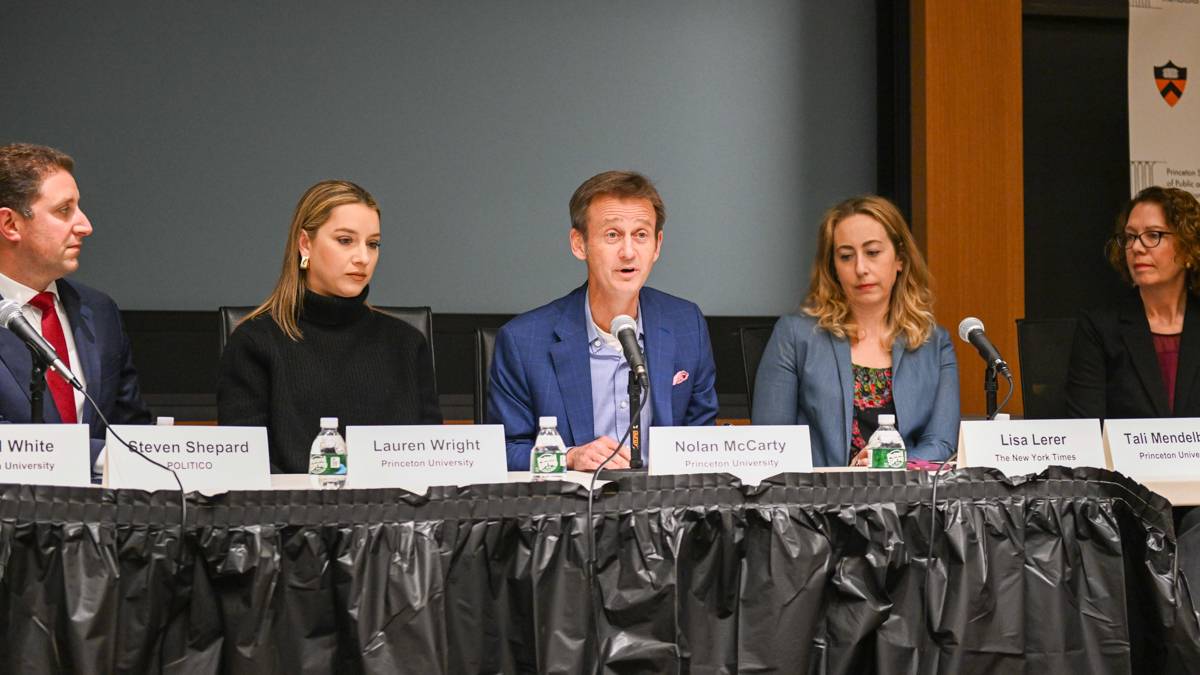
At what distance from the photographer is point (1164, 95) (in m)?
4.49

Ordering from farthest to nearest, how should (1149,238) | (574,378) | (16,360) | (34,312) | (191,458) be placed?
(1149,238)
(574,378)
(34,312)
(16,360)
(191,458)

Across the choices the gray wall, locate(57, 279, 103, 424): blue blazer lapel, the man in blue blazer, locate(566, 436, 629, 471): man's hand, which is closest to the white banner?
the gray wall

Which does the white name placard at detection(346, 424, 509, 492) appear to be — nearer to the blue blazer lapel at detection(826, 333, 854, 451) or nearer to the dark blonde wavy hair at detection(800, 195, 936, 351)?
the blue blazer lapel at detection(826, 333, 854, 451)

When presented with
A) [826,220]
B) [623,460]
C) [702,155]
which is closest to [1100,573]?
[623,460]

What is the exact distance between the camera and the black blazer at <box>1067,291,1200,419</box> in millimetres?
2971

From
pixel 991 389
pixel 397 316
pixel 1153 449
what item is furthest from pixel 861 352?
pixel 397 316

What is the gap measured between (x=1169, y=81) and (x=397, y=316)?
3.24 meters

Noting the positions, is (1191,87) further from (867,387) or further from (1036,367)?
(867,387)

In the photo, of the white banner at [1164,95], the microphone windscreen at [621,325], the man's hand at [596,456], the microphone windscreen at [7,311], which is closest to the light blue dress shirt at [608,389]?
the man's hand at [596,456]

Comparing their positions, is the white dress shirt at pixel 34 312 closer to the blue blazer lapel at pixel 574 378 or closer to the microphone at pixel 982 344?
the blue blazer lapel at pixel 574 378

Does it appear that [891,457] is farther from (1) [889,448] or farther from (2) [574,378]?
(2) [574,378]

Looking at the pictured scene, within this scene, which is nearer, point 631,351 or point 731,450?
point 731,450

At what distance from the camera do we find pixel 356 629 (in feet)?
4.95

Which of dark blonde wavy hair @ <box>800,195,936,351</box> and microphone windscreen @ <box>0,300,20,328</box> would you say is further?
dark blonde wavy hair @ <box>800,195,936,351</box>
